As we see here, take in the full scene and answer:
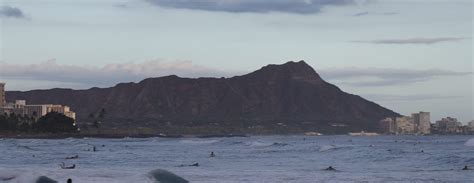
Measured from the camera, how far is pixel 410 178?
4731 cm

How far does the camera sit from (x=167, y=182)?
40.7 metres

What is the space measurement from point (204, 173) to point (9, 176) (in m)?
11.7

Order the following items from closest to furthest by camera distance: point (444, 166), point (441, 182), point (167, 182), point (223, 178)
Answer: point (167, 182) < point (441, 182) < point (223, 178) < point (444, 166)

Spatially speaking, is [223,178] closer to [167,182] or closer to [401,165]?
[167,182]

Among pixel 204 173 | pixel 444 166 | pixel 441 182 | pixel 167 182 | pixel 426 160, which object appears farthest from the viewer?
pixel 426 160

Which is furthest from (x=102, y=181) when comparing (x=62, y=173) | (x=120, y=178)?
(x=62, y=173)

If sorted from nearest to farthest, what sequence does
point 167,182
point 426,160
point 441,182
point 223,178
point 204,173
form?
point 167,182 → point 441,182 → point 223,178 → point 204,173 → point 426,160

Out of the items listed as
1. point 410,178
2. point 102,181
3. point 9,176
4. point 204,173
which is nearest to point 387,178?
point 410,178

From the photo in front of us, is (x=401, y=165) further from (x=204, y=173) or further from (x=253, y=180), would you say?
(x=253, y=180)

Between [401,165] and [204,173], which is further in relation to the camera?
[401,165]

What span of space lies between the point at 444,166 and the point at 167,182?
25.5 metres

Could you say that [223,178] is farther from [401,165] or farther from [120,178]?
[401,165]

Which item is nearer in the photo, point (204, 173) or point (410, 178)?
point (410, 178)

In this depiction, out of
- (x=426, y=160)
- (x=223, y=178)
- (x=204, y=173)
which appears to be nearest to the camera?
(x=223, y=178)
